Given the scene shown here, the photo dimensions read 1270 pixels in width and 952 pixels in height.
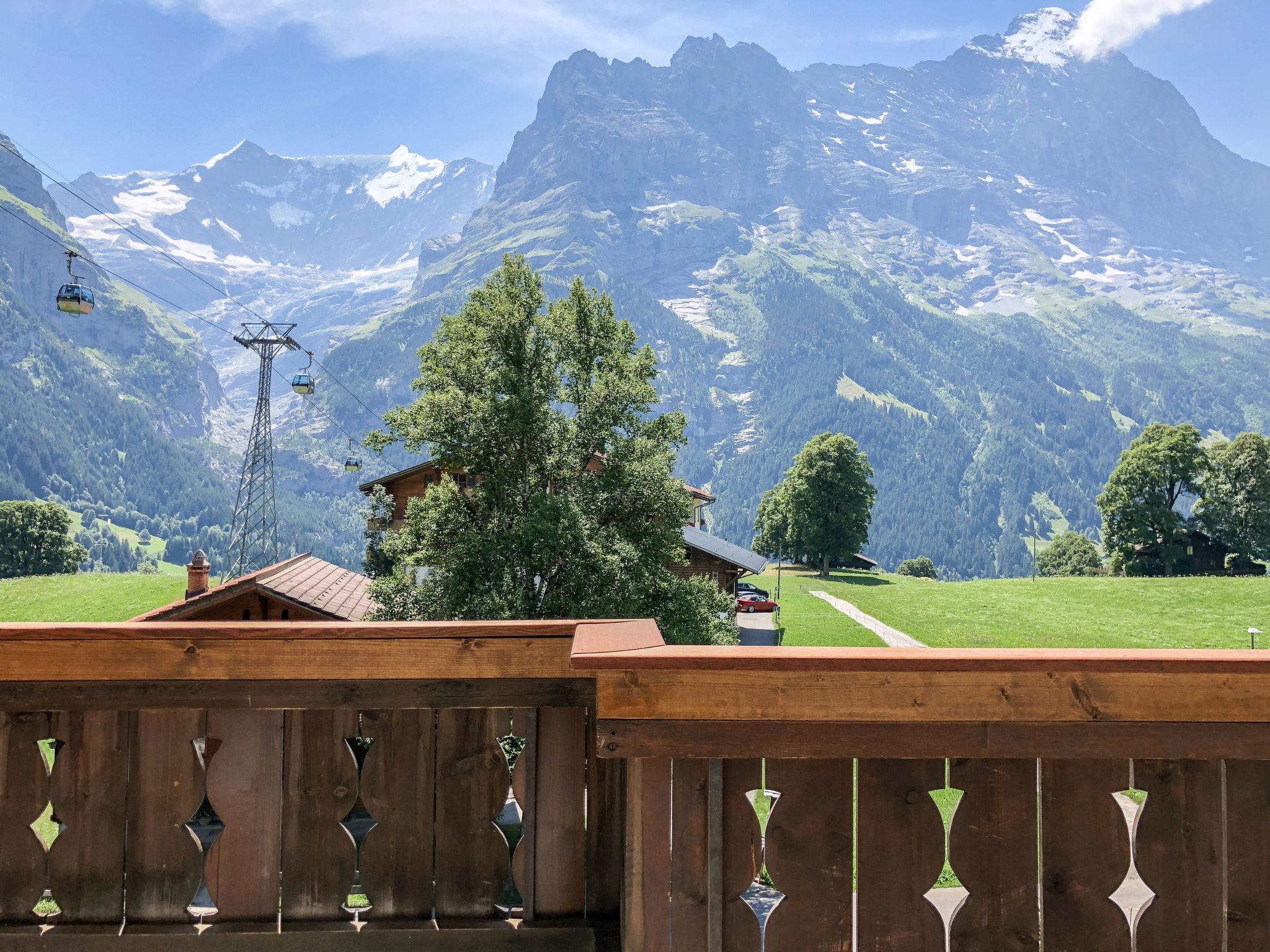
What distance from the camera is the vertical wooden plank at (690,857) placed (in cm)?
175

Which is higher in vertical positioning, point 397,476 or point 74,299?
point 74,299

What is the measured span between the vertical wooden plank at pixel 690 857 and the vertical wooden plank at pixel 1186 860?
884 mm

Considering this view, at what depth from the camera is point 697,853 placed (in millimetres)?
1750

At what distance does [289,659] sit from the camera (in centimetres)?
211

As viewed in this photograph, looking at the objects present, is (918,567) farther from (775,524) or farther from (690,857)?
(690,857)

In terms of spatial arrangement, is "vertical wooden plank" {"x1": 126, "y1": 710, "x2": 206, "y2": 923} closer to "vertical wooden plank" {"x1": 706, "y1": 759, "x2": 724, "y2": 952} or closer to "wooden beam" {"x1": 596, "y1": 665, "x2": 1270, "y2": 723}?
"wooden beam" {"x1": 596, "y1": 665, "x2": 1270, "y2": 723}

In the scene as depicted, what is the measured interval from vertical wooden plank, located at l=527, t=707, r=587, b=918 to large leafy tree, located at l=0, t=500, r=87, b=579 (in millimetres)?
89337

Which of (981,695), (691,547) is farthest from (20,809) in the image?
(691,547)

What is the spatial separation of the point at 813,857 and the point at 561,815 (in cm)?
66

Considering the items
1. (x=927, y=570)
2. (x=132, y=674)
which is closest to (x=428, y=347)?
(x=132, y=674)

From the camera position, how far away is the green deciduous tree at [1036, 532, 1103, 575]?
8919 centimetres

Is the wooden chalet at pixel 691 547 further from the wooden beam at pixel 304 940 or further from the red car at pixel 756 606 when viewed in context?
the wooden beam at pixel 304 940

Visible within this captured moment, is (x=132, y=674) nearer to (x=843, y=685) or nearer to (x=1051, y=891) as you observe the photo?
(x=843, y=685)

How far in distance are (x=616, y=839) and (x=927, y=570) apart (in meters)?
126
